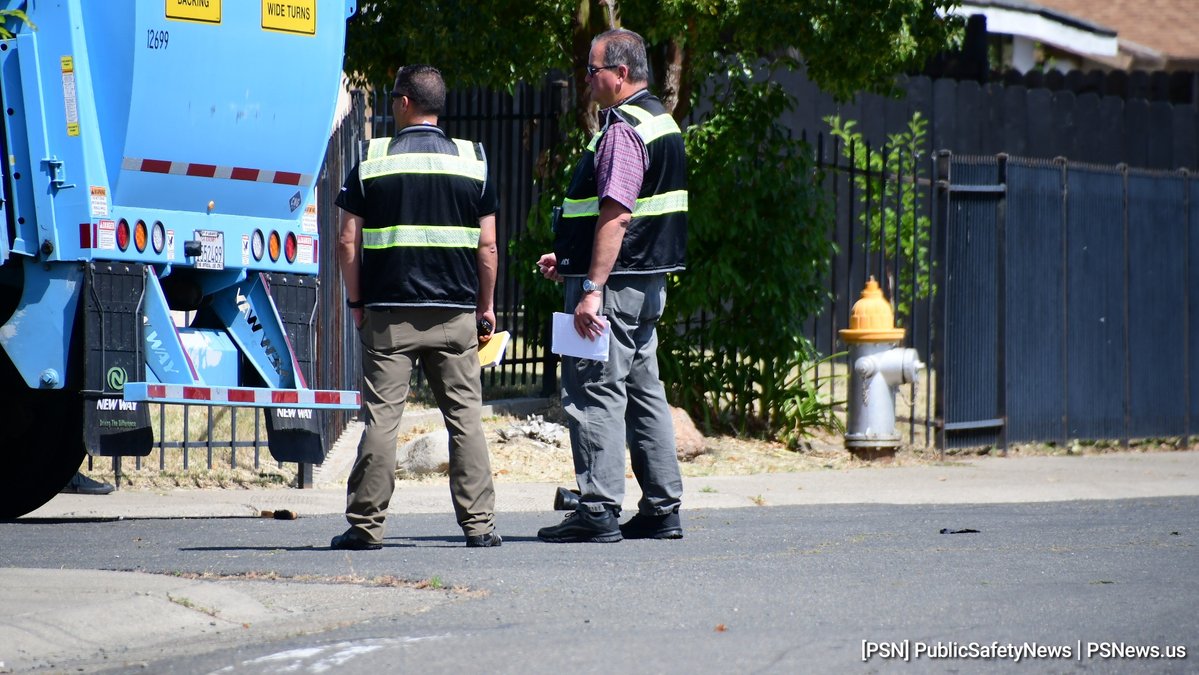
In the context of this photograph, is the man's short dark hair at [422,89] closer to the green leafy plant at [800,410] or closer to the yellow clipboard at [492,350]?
the yellow clipboard at [492,350]

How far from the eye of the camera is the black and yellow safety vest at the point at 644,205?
24.2ft

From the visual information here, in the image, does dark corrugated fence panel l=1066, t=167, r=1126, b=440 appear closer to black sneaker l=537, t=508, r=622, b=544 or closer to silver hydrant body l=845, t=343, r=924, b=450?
silver hydrant body l=845, t=343, r=924, b=450

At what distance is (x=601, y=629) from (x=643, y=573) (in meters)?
1.16

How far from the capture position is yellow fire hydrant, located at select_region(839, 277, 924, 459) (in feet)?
39.1

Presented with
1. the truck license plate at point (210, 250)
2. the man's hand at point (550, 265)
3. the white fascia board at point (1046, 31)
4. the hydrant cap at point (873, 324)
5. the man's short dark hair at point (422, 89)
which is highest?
the white fascia board at point (1046, 31)

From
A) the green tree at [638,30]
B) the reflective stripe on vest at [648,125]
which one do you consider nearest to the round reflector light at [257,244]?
the reflective stripe on vest at [648,125]

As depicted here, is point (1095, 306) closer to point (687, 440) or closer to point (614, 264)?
point (687, 440)

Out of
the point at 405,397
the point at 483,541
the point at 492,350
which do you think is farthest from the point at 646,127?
the point at 483,541

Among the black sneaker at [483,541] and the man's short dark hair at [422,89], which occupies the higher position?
the man's short dark hair at [422,89]

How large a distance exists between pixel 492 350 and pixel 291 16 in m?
2.00

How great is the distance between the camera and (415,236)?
7.17 metres

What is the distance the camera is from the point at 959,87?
1995cm

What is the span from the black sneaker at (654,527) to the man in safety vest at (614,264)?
0.11 metres

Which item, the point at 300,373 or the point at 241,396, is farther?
the point at 300,373
